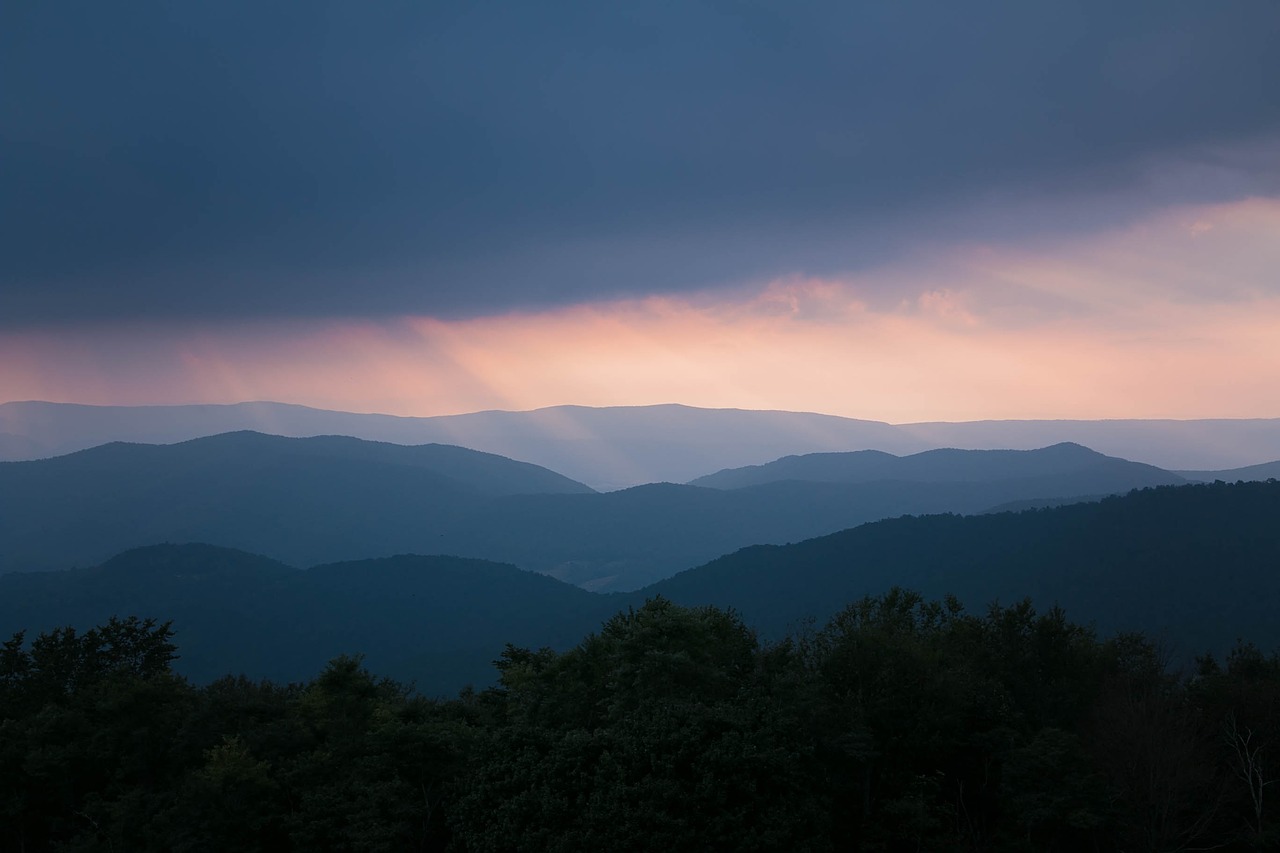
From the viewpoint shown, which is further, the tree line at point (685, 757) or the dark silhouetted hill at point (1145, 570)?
the dark silhouetted hill at point (1145, 570)

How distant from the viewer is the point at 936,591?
597ft

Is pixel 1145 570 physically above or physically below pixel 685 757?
below

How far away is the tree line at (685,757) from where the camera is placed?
27281 millimetres

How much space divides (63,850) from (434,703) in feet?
46.8

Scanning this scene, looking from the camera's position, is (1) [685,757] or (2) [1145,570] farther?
(2) [1145,570]

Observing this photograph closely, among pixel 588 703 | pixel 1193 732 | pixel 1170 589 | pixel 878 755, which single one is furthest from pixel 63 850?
pixel 1170 589

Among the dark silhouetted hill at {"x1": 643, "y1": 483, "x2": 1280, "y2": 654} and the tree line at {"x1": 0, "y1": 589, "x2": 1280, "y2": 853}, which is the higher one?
the tree line at {"x1": 0, "y1": 589, "x2": 1280, "y2": 853}

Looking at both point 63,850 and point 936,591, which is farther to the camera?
point 936,591

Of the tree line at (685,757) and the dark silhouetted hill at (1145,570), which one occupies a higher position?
the tree line at (685,757)

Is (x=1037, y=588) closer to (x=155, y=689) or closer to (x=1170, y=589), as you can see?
(x=1170, y=589)

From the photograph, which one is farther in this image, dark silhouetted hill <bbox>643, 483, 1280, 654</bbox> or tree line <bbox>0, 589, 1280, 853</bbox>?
dark silhouetted hill <bbox>643, 483, 1280, 654</bbox>

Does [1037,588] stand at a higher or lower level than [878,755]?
lower

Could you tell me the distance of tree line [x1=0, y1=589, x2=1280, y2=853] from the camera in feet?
89.5

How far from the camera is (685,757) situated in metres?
27.4
